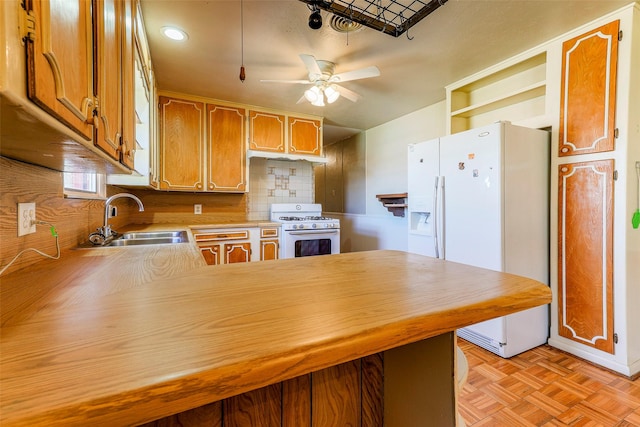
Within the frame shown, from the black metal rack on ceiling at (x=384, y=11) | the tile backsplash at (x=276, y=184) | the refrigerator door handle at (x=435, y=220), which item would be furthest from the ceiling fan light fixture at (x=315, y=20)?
the tile backsplash at (x=276, y=184)

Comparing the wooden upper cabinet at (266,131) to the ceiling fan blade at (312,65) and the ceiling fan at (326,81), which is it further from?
the ceiling fan blade at (312,65)

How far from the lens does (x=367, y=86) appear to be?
2941mm

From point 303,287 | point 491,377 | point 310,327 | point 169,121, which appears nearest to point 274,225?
point 169,121

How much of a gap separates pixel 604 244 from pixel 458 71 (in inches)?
69.4

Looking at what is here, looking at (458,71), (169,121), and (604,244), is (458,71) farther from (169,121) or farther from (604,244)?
(169,121)

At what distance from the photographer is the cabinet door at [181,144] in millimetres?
3131

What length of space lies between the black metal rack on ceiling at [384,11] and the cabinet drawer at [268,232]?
220 centimetres

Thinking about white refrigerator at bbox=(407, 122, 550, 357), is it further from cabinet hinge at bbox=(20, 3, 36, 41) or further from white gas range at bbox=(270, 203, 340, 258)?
cabinet hinge at bbox=(20, 3, 36, 41)

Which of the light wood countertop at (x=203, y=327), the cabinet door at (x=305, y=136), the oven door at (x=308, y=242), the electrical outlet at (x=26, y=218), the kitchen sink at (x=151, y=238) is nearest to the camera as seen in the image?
the light wood countertop at (x=203, y=327)

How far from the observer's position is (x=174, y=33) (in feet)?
6.76

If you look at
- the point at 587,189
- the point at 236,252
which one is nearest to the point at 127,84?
the point at 236,252

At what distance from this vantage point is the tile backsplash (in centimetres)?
387

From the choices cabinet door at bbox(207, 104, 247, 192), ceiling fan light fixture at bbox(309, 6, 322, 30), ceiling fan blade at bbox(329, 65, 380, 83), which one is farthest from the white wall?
ceiling fan light fixture at bbox(309, 6, 322, 30)

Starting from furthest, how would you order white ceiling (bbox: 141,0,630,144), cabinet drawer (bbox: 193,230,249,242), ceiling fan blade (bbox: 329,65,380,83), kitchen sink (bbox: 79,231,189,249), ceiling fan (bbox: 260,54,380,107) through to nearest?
cabinet drawer (bbox: 193,230,249,242) → ceiling fan (bbox: 260,54,380,107) → ceiling fan blade (bbox: 329,65,380,83) → kitchen sink (bbox: 79,231,189,249) → white ceiling (bbox: 141,0,630,144)
